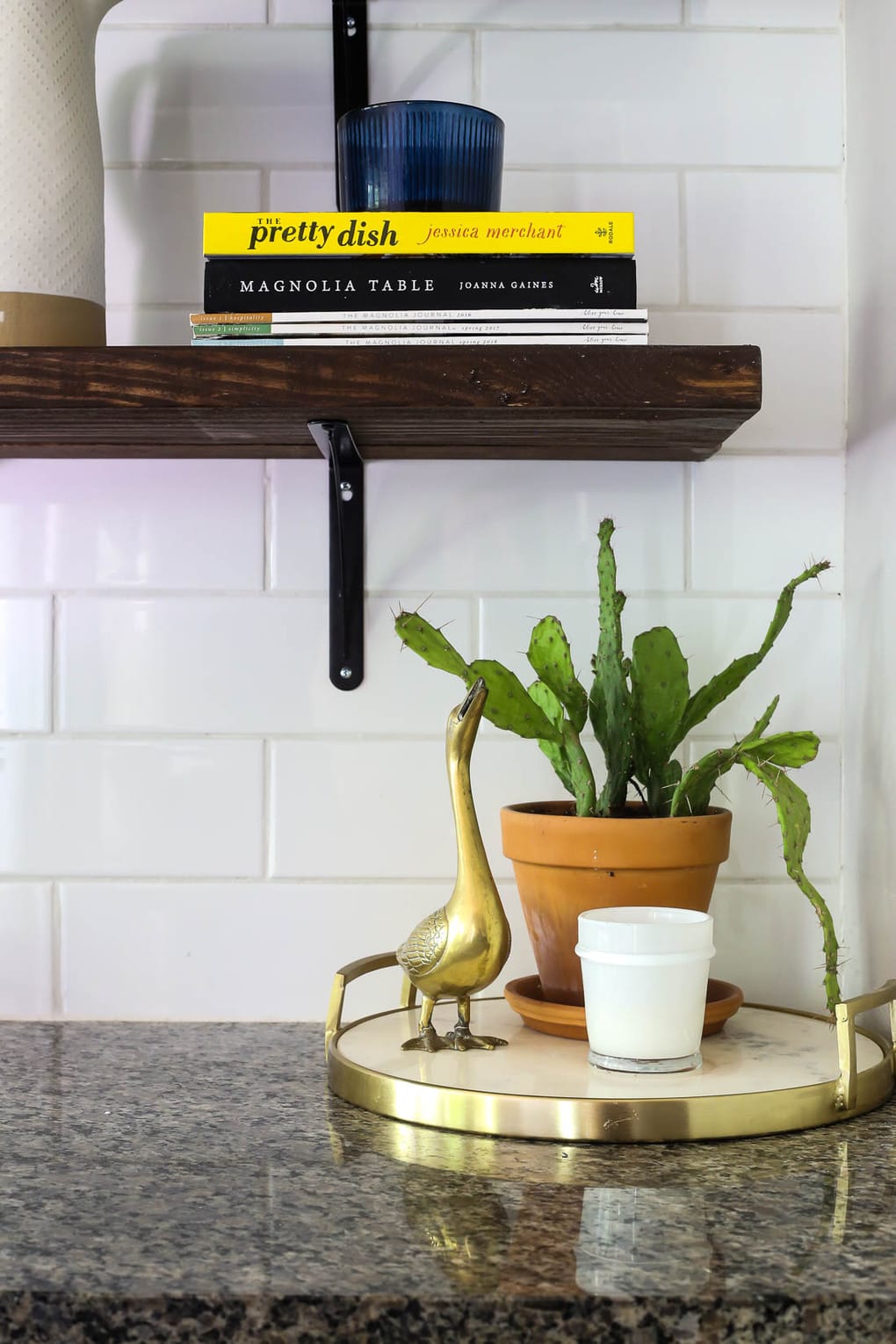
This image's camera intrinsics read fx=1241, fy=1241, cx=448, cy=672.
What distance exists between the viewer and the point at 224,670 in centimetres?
109

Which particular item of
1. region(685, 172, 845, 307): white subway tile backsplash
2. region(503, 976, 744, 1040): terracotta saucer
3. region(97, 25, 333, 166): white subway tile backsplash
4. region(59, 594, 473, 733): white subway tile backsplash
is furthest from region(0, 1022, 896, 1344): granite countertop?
region(97, 25, 333, 166): white subway tile backsplash

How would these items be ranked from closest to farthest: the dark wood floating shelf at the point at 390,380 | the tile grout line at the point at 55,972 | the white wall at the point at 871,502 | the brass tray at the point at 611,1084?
the brass tray at the point at 611,1084, the dark wood floating shelf at the point at 390,380, the white wall at the point at 871,502, the tile grout line at the point at 55,972

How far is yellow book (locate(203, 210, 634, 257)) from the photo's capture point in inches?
34.8

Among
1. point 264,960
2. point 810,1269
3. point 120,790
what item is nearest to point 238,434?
point 120,790

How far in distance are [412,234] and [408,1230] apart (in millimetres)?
652

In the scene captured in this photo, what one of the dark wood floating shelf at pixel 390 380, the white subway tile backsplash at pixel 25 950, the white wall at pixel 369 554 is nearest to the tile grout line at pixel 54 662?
the white wall at pixel 369 554

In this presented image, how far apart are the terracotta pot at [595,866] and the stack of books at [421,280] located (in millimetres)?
340

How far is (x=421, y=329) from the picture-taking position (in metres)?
0.88

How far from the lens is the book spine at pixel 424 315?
2.88 ft

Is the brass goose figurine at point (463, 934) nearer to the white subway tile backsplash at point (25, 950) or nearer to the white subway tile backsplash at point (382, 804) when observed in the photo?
the white subway tile backsplash at point (382, 804)

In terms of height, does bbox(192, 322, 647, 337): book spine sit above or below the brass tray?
above

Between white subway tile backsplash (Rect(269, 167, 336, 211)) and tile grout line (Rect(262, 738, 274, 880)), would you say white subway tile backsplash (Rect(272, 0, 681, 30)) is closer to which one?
white subway tile backsplash (Rect(269, 167, 336, 211))

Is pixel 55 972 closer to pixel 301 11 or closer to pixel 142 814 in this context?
pixel 142 814

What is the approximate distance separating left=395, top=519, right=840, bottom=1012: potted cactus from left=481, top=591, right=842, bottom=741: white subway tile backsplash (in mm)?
133
